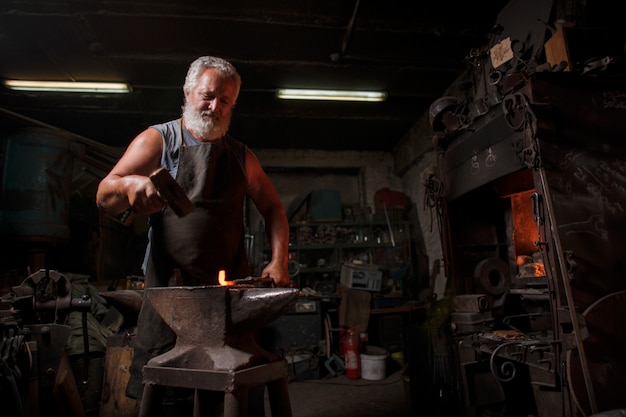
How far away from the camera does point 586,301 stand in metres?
2.41

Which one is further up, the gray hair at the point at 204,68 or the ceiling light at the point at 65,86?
the ceiling light at the point at 65,86

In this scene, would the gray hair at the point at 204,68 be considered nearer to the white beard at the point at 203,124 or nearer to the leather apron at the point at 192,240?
the white beard at the point at 203,124

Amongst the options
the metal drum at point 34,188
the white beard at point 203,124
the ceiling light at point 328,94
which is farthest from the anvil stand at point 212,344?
the ceiling light at point 328,94

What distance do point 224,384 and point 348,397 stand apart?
4.06 metres

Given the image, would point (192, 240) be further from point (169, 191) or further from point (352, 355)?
point (352, 355)

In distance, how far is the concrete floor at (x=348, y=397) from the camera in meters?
4.18

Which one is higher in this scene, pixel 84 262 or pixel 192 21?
pixel 192 21

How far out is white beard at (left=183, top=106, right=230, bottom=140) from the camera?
189 cm

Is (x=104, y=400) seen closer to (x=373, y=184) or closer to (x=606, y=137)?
(x=606, y=137)

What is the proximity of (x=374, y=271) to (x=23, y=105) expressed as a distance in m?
6.90

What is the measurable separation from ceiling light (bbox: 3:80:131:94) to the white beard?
190 inches

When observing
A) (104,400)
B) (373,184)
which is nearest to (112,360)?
(104,400)

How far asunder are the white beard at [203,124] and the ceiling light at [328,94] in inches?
175

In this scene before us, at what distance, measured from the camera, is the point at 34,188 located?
4.97 m
